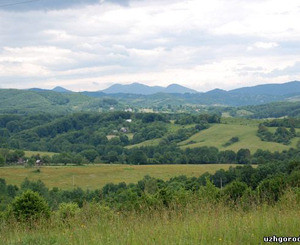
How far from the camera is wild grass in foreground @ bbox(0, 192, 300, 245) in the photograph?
21.7 ft

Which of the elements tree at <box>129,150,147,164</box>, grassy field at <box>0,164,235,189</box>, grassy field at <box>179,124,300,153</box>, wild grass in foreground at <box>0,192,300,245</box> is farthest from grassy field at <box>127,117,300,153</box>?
wild grass in foreground at <box>0,192,300,245</box>

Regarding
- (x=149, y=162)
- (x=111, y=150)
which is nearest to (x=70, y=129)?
(x=111, y=150)

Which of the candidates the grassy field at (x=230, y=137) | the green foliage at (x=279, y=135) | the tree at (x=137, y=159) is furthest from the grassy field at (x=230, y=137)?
the tree at (x=137, y=159)

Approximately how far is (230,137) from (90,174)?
2349 inches

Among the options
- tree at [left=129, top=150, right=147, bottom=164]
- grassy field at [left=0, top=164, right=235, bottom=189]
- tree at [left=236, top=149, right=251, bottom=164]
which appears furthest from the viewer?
tree at [left=129, top=150, right=147, bottom=164]

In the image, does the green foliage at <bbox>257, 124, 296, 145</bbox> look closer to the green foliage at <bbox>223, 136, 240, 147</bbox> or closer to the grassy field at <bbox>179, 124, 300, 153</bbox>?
the grassy field at <bbox>179, 124, 300, 153</bbox>

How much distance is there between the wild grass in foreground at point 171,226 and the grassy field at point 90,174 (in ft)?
215

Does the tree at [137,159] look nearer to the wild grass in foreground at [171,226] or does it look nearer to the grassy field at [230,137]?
the grassy field at [230,137]

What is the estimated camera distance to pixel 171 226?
7297 millimetres

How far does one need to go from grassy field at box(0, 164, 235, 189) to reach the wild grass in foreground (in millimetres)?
65450

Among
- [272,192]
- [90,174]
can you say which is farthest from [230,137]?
[272,192]

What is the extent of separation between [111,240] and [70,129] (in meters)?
192

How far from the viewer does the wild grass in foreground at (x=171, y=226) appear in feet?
21.7

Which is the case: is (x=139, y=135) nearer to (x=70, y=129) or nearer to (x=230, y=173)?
(x=70, y=129)
